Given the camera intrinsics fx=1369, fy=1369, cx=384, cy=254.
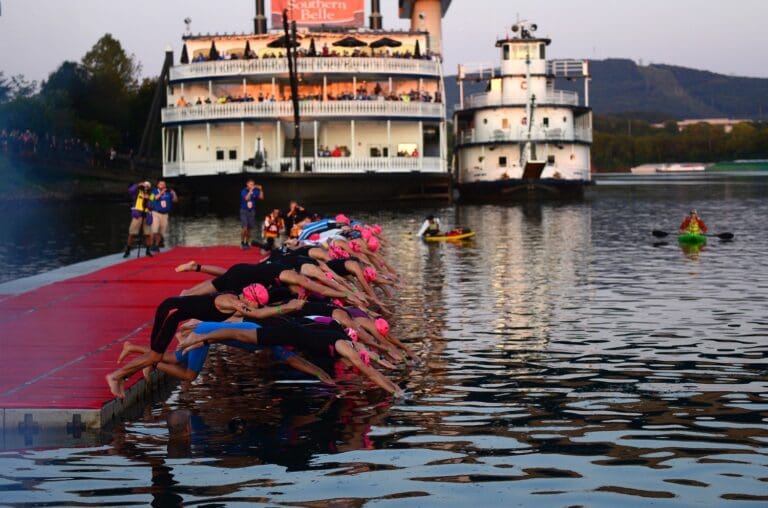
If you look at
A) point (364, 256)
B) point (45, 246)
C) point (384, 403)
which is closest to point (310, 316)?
point (384, 403)

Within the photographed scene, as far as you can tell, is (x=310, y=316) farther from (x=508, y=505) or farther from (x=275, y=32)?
(x=275, y=32)

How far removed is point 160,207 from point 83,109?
8256 centimetres

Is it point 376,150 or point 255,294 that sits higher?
point 376,150

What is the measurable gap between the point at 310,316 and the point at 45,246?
31.2 meters

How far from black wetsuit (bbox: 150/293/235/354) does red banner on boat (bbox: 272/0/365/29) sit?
237 ft

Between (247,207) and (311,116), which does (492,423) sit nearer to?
(247,207)

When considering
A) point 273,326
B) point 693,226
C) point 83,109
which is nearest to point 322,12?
point 83,109

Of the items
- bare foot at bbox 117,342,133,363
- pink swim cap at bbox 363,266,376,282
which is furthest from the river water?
pink swim cap at bbox 363,266,376,282

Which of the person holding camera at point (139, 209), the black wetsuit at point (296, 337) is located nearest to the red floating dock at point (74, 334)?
the black wetsuit at point (296, 337)

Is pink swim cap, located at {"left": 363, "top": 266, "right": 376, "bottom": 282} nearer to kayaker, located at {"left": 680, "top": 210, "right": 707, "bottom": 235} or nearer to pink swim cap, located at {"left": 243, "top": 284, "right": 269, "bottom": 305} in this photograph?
pink swim cap, located at {"left": 243, "top": 284, "right": 269, "bottom": 305}

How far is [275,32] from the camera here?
85375mm

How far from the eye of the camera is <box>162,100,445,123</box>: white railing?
255 ft

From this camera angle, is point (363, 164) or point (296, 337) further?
point (363, 164)

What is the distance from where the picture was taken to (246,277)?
1798 centimetres
